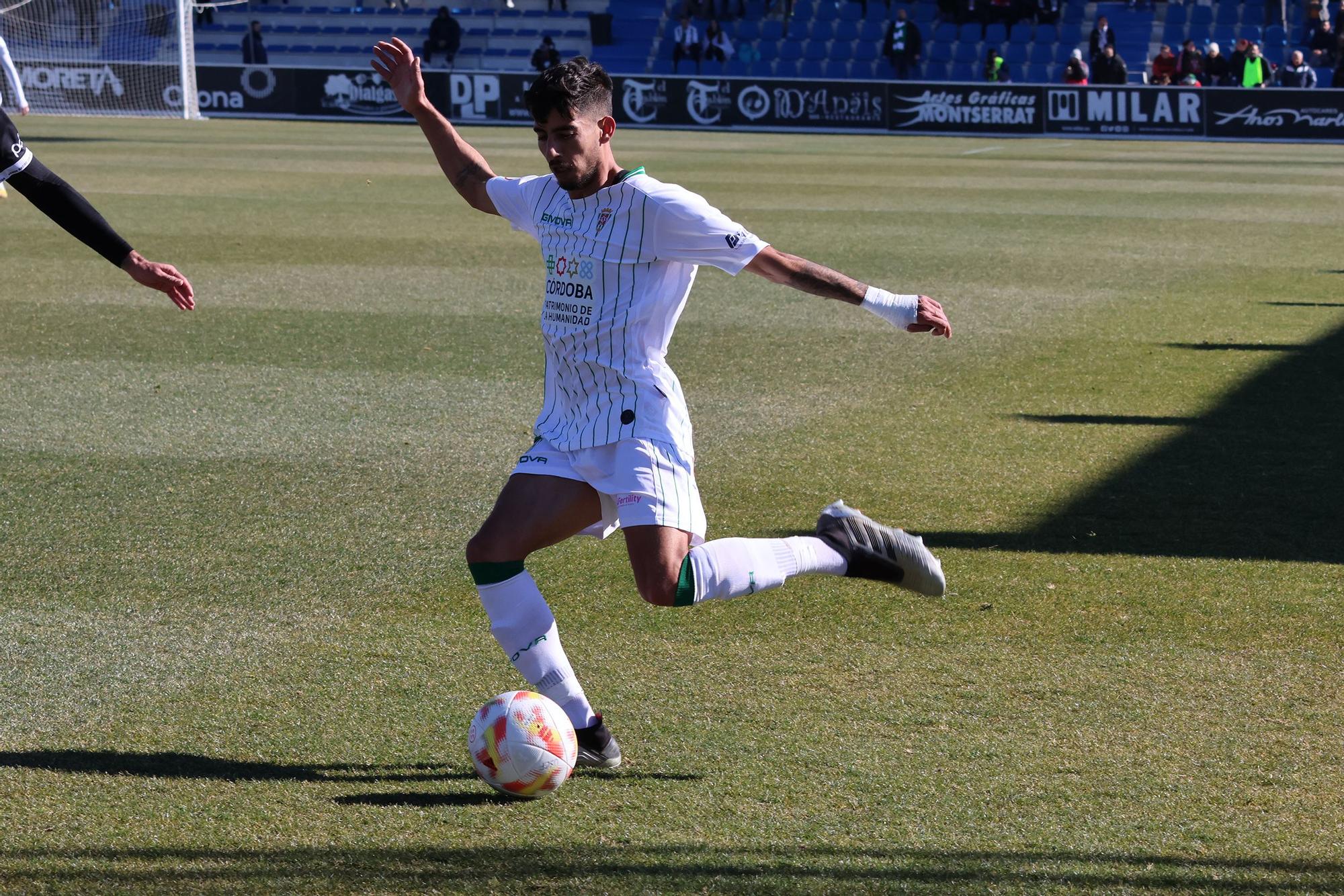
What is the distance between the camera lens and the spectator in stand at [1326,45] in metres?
36.7

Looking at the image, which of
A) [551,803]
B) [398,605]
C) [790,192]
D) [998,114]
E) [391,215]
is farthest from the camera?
[998,114]

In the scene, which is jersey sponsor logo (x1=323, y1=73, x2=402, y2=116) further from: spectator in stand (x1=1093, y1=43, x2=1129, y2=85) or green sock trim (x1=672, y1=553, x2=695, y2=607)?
green sock trim (x1=672, y1=553, x2=695, y2=607)

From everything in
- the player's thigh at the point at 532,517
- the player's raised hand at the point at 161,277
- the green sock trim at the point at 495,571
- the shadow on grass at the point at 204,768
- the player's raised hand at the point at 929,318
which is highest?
the player's raised hand at the point at 929,318

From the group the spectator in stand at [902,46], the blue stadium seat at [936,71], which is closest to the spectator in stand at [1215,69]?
the spectator in stand at [902,46]

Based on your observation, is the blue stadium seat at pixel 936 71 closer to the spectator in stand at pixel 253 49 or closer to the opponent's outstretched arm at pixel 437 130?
the spectator in stand at pixel 253 49

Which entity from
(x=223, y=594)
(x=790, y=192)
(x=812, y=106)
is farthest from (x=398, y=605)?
(x=812, y=106)

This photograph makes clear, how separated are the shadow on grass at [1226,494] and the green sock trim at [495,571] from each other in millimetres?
2542

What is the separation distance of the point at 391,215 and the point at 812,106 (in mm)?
18621

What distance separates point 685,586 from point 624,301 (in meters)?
0.78

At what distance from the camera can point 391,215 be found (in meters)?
18.3

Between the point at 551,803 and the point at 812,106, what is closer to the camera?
the point at 551,803

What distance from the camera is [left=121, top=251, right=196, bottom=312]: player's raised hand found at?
16.7ft

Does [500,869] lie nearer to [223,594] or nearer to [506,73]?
[223,594]

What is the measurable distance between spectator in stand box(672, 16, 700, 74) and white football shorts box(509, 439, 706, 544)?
123 ft
